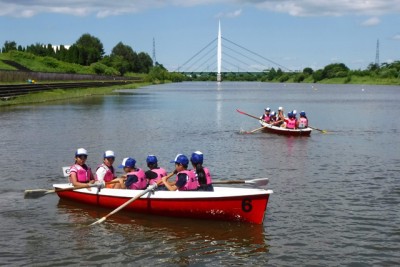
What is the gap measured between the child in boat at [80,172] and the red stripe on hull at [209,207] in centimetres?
148

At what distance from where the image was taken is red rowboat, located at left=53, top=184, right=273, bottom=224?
1438 cm

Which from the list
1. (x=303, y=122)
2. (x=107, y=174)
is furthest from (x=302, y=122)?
(x=107, y=174)

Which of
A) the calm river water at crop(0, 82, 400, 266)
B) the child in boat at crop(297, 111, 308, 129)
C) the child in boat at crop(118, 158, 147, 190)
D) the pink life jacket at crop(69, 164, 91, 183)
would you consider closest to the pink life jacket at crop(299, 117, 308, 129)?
the child in boat at crop(297, 111, 308, 129)

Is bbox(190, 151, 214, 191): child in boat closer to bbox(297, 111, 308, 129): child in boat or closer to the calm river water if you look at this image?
the calm river water

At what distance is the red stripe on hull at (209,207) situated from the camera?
14453 millimetres

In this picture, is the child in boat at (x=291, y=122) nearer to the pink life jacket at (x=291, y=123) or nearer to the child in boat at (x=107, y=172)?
the pink life jacket at (x=291, y=123)

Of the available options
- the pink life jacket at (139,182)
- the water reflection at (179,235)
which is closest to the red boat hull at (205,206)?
the water reflection at (179,235)

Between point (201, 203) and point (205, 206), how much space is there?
13 centimetres

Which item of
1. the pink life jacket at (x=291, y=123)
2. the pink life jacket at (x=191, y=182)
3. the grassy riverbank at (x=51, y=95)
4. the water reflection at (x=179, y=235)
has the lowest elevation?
the water reflection at (x=179, y=235)

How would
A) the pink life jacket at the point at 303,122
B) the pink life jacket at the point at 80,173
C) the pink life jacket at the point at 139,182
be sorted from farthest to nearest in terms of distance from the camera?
the pink life jacket at the point at 303,122 < the pink life jacket at the point at 80,173 < the pink life jacket at the point at 139,182

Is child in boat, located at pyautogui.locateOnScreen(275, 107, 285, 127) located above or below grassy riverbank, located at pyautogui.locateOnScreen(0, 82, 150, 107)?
below

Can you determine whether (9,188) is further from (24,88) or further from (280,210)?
(24,88)

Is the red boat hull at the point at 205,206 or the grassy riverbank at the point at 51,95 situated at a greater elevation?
the grassy riverbank at the point at 51,95

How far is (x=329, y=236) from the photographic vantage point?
14227 mm
